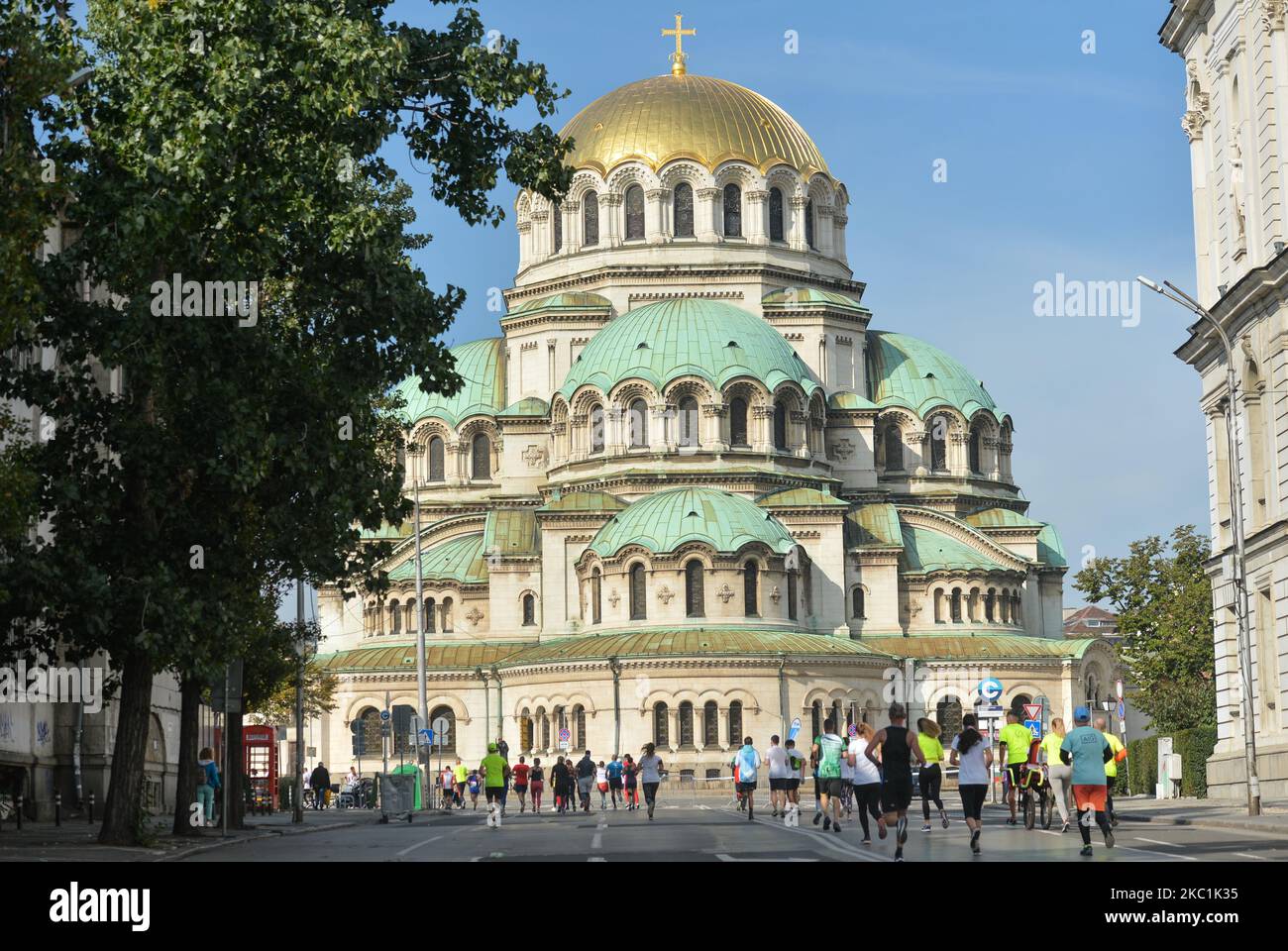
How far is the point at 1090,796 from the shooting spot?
2686 centimetres

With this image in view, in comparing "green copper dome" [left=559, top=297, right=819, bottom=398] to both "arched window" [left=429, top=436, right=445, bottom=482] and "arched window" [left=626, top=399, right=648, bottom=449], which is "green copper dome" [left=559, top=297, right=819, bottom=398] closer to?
"arched window" [left=626, top=399, right=648, bottom=449]

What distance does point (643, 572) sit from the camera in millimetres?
83688

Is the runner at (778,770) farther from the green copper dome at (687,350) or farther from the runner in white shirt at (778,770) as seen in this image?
the green copper dome at (687,350)

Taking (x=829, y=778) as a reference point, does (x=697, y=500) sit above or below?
above

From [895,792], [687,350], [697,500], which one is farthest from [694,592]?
[895,792]

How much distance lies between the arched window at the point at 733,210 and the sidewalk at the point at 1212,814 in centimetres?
4605

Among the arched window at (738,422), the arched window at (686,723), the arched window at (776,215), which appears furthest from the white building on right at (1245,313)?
the arched window at (776,215)

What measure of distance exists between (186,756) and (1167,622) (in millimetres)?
47574

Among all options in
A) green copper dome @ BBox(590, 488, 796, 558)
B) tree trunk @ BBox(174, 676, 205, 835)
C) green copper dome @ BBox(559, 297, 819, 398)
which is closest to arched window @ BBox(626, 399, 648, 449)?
green copper dome @ BBox(559, 297, 819, 398)

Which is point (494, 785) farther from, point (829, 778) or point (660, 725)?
point (660, 725)

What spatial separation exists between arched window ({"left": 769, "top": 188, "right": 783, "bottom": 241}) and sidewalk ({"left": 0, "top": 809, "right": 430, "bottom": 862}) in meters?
54.0

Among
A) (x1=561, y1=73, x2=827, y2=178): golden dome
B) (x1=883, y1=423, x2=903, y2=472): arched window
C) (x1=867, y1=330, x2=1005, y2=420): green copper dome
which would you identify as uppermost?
(x1=561, y1=73, x2=827, y2=178): golden dome

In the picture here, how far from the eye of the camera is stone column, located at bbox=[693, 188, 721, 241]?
309 ft
